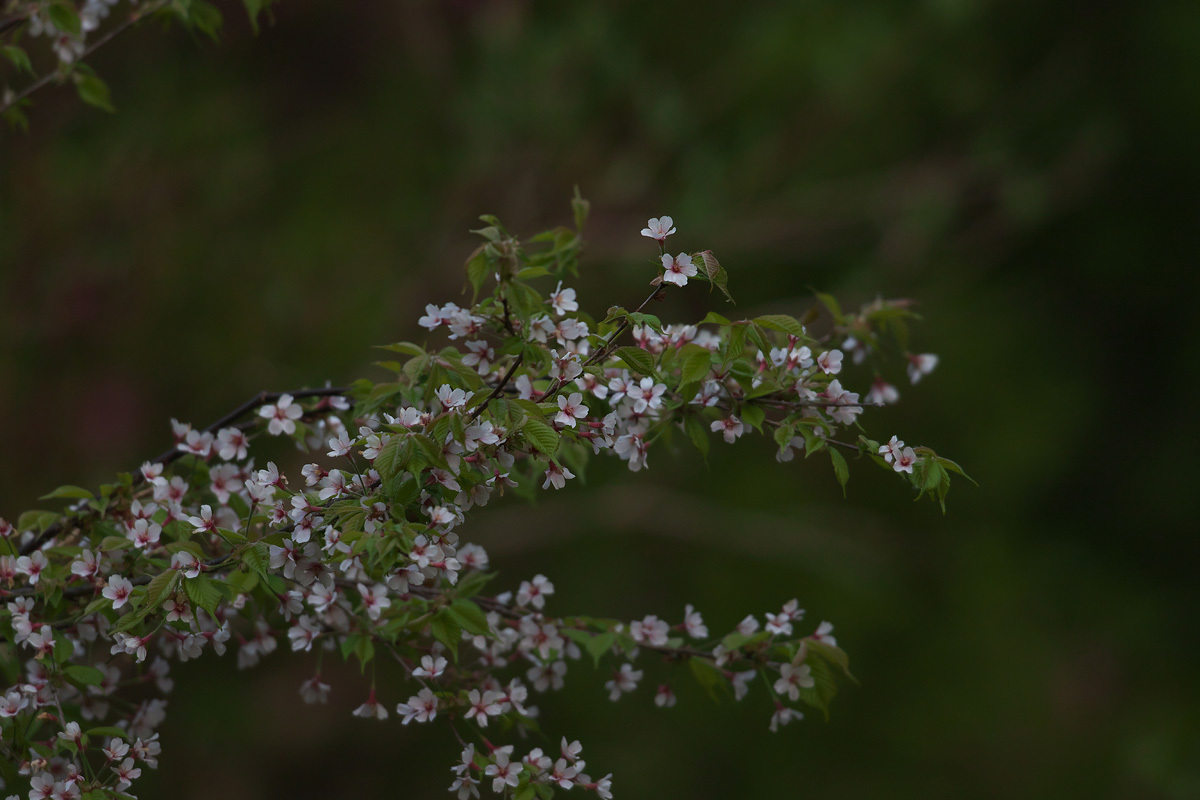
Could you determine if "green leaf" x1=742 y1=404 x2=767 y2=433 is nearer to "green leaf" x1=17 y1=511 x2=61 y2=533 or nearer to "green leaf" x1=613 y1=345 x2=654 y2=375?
"green leaf" x1=613 y1=345 x2=654 y2=375

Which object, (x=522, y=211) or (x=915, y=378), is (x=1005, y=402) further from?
(x=915, y=378)

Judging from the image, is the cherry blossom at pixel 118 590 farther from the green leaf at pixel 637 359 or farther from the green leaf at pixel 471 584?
the green leaf at pixel 637 359

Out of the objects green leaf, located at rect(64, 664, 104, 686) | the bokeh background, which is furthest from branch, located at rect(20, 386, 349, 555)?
the bokeh background

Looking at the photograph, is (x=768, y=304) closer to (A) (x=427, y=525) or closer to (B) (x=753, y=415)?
(B) (x=753, y=415)

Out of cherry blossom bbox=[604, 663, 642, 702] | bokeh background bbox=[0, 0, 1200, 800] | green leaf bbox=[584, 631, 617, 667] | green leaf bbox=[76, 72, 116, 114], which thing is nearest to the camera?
green leaf bbox=[584, 631, 617, 667]

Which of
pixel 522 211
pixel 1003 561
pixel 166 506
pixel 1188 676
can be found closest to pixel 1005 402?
pixel 1003 561

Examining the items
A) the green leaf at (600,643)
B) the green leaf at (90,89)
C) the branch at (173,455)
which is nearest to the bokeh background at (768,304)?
the green leaf at (90,89)

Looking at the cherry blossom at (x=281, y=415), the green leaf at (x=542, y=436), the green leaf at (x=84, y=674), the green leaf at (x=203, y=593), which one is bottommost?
Result: the green leaf at (x=84, y=674)

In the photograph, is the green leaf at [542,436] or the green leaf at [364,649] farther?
the green leaf at [364,649]
